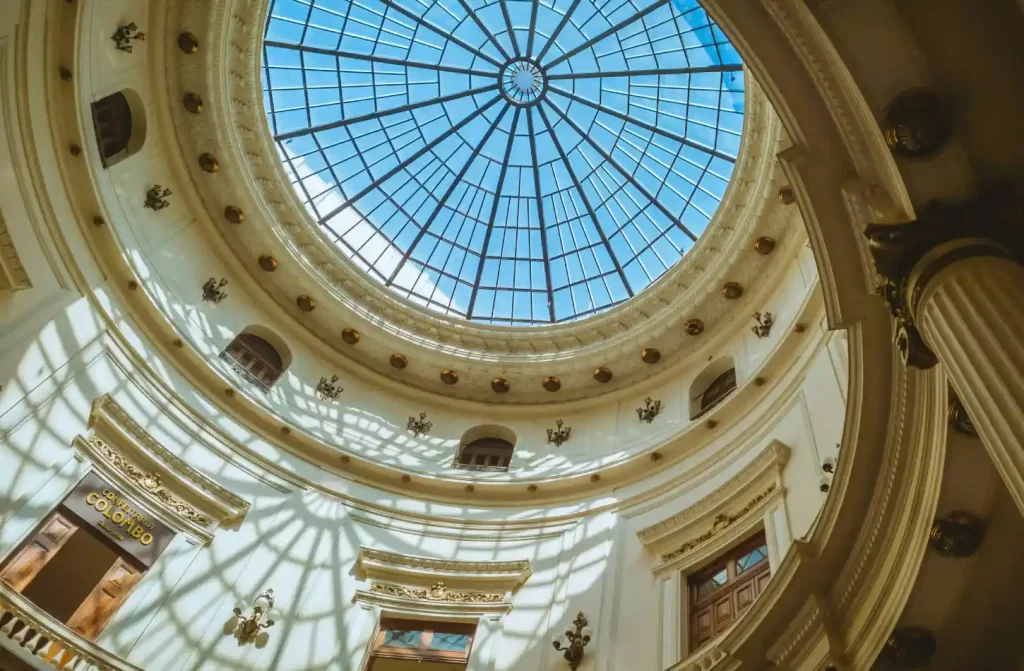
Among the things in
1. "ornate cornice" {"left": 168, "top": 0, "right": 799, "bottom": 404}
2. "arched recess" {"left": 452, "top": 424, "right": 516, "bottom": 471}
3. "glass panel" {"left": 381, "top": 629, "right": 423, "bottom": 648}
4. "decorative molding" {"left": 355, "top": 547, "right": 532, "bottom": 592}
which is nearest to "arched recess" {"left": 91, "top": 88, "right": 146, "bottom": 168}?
"ornate cornice" {"left": 168, "top": 0, "right": 799, "bottom": 404}

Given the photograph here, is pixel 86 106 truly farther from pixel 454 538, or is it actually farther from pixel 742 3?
pixel 742 3

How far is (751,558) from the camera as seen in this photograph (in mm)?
11164

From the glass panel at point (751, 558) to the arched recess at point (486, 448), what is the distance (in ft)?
23.3

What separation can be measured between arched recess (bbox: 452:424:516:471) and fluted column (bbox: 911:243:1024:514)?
1264cm

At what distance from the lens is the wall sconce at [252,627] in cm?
1173

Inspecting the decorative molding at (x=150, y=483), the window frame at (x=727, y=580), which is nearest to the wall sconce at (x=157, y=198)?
the decorative molding at (x=150, y=483)

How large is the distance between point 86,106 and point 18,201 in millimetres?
2643

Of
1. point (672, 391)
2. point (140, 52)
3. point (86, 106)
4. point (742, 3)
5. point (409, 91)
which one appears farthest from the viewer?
point (409, 91)

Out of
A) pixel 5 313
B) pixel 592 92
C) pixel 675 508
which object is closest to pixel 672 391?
pixel 675 508

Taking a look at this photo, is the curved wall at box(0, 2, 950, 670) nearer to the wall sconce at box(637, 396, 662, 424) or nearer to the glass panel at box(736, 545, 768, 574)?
the wall sconce at box(637, 396, 662, 424)

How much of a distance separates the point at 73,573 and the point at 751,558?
987 cm

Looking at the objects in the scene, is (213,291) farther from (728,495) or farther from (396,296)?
(728,495)

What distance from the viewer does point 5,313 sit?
1243 centimetres

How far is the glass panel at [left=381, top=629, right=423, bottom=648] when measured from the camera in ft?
41.5
